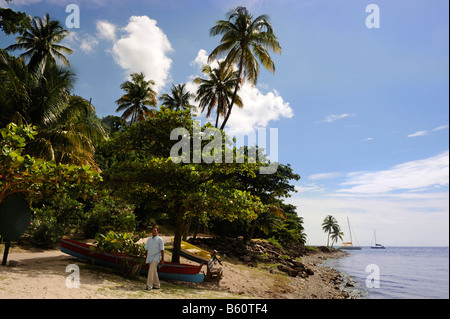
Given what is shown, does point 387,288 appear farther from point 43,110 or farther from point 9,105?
point 9,105

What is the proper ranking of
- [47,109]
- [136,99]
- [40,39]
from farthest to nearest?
1. [136,99]
2. [40,39]
3. [47,109]

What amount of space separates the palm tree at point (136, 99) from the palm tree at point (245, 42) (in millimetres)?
18337

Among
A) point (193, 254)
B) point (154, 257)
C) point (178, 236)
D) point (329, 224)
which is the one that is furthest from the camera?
point (329, 224)

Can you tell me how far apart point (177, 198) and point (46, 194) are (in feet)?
15.1

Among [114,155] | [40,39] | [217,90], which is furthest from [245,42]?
[40,39]

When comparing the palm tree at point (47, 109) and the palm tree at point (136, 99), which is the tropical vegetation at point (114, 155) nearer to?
the palm tree at point (47, 109)

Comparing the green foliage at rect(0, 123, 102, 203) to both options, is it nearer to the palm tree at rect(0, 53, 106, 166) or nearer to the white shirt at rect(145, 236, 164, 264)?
the white shirt at rect(145, 236, 164, 264)

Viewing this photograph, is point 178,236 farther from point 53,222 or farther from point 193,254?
point 53,222

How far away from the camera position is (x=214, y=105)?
2794 cm

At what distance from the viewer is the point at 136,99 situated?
36125 millimetres

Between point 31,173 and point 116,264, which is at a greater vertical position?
point 31,173

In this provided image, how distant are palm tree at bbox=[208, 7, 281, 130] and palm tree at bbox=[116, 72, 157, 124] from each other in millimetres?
18337

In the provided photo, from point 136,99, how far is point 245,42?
2109 centimetres
